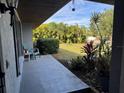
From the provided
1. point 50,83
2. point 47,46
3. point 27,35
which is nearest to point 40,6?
point 50,83

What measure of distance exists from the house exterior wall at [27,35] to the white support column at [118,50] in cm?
745

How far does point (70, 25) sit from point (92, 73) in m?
11.6

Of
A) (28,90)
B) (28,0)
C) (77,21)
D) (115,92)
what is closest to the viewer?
(115,92)

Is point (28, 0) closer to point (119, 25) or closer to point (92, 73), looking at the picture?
point (119, 25)

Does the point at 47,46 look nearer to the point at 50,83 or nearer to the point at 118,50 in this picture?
the point at 50,83

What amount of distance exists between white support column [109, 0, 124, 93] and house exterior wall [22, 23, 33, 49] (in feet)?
24.4

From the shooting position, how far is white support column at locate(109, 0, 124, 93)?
1876 mm

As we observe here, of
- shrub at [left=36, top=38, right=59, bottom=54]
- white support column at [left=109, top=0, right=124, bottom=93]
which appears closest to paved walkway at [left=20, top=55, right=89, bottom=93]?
white support column at [left=109, top=0, right=124, bottom=93]

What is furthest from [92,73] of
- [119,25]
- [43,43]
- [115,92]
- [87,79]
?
[43,43]

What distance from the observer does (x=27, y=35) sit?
894 centimetres

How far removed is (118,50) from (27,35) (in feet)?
25.3

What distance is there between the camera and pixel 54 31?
15.5 m

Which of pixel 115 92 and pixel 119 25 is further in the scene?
pixel 115 92

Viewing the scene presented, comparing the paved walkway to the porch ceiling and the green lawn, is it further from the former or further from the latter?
the green lawn
